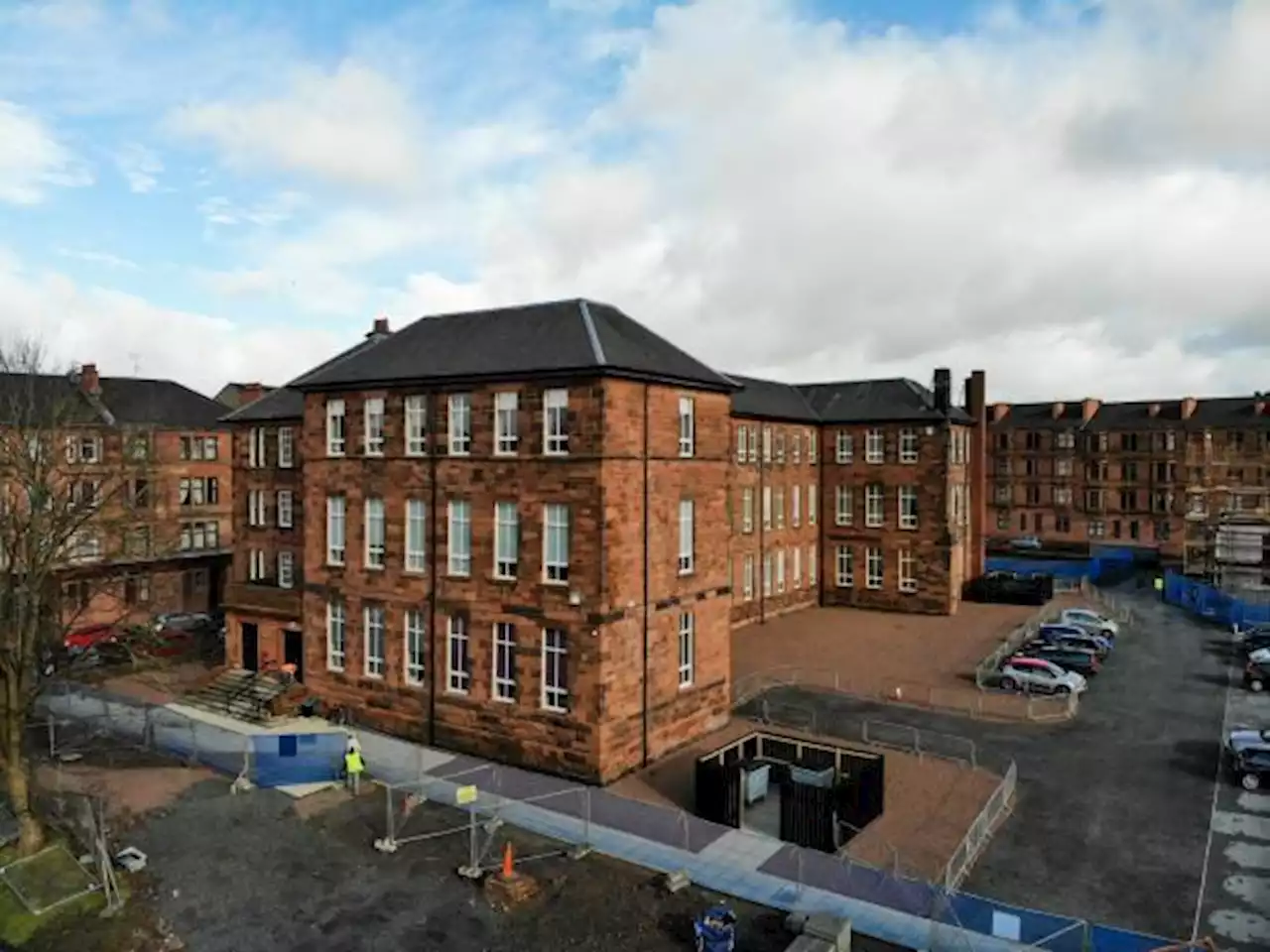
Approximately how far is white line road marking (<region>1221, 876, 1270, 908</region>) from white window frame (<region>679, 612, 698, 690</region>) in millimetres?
14829

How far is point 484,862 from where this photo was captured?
21.0 m

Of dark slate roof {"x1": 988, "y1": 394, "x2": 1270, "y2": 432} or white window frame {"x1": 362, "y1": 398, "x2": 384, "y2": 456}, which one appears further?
dark slate roof {"x1": 988, "y1": 394, "x2": 1270, "y2": 432}

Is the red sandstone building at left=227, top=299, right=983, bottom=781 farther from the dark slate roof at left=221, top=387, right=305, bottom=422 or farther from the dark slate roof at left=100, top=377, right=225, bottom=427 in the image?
the dark slate roof at left=100, top=377, right=225, bottom=427

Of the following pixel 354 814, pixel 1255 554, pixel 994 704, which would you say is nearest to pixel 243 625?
pixel 354 814

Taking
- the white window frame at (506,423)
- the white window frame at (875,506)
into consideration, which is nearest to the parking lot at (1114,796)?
the white window frame at (506,423)

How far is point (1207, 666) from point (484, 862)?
35628 mm

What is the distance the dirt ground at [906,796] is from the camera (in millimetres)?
21625

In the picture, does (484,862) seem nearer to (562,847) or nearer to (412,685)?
Answer: (562,847)

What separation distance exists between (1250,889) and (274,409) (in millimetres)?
40255

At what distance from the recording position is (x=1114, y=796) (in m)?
25.4

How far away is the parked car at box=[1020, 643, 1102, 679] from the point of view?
3919 centimetres

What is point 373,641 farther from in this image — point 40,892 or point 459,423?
point 40,892

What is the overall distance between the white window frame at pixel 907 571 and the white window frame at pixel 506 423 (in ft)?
108

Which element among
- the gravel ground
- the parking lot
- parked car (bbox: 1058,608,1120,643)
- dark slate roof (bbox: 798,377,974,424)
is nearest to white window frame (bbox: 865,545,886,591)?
dark slate roof (bbox: 798,377,974,424)
